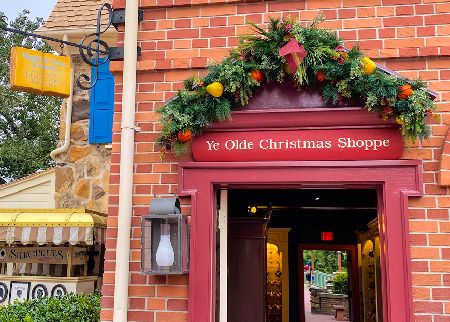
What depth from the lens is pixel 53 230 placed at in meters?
7.84

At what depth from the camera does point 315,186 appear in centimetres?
380

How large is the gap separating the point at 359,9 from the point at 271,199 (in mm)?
4700

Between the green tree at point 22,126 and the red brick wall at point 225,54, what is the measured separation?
12.7 metres

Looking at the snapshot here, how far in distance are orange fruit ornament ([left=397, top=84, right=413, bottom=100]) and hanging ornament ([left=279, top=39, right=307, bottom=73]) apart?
70 centimetres

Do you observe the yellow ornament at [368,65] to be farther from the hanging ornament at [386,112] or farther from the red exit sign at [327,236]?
the red exit sign at [327,236]

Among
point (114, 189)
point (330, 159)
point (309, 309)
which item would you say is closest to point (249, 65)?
point (330, 159)

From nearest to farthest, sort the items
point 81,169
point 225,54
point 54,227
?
point 225,54 → point 54,227 → point 81,169

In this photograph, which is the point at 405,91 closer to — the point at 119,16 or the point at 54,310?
the point at 119,16

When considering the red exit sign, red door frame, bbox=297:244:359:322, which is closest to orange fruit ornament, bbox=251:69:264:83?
the red exit sign

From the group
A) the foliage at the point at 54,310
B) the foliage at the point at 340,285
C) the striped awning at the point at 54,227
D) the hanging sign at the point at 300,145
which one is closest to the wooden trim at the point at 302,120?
the hanging sign at the point at 300,145

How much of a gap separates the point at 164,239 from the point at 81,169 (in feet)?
19.0

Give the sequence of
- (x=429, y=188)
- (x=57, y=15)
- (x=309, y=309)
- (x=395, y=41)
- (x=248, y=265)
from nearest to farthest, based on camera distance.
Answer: (x=429, y=188), (x=395, y=41), (x=248, y=265), (x=57, y=15), (x=309, y=309)

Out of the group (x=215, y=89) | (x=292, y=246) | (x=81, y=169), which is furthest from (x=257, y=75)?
(x=292, y=246)

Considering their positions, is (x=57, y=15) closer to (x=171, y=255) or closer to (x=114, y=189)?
(x=114, y=189)
